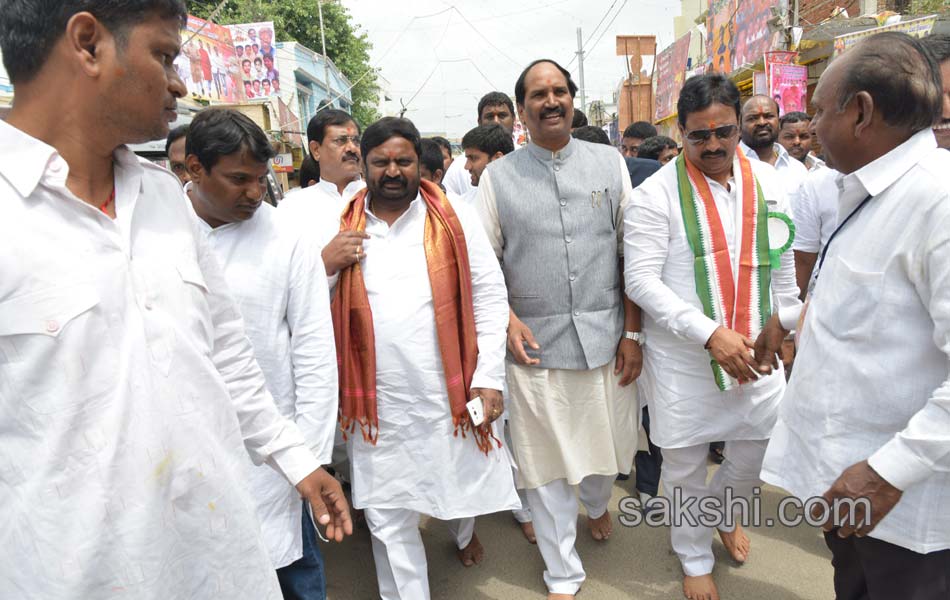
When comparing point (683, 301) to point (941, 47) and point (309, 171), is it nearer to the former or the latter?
point (941, 47)

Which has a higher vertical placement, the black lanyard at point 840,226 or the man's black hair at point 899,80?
the man's black hair at point 899,80

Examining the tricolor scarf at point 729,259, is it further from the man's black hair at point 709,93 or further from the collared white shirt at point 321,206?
the collared white shirt at point 321,206

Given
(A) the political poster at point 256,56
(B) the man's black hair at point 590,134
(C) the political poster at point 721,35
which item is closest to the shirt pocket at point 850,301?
(B) the man's black hair at point 590,134

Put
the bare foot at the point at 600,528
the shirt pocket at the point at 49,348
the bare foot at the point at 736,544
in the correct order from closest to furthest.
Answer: the shirt pocket at the point at 49,348
the bare foot at the point at 736,544
the bare foot at the point at 600,528

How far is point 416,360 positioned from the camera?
2459 millimetres

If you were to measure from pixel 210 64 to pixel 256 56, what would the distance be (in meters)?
2.43

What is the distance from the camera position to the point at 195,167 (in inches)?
84.0

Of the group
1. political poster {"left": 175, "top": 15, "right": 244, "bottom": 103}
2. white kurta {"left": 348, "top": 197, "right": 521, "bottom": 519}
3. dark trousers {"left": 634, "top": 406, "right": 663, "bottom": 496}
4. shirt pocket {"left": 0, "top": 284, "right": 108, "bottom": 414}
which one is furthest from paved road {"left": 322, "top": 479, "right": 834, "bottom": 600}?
political poster {"left": 175, "top": 15, "right": 244, "bottom": 103}

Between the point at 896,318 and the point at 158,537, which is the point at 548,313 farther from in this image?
the point at 158,537

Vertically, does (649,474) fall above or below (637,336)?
below

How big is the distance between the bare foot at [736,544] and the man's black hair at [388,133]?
2.18 metres

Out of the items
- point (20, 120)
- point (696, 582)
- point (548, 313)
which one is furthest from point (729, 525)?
point (20, 120)

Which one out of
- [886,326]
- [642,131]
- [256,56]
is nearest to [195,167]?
[886,326]

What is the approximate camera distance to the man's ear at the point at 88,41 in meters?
1.06
